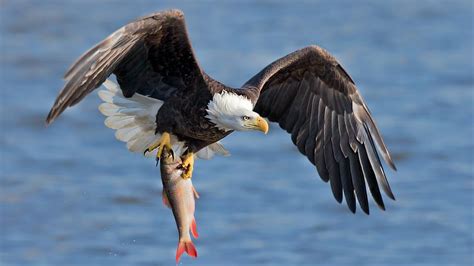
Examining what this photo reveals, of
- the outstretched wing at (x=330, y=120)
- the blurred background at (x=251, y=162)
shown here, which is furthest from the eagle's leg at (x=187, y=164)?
the blurred background at (x=251, y=162)

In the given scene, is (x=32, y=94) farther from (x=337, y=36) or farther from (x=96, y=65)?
(x=96, y=65)

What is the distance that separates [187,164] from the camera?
7.74 metres

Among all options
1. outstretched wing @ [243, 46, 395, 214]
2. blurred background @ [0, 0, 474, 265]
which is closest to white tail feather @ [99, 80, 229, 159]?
outstretched wing @ [243, 46, 395, 214]

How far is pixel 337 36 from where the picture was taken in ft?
48.0

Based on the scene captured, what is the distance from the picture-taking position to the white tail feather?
7910 millimetres

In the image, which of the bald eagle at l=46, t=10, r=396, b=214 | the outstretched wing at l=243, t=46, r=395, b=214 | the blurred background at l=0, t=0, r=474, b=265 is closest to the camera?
the bald eagle at l=46, t=10, r=396, b=214

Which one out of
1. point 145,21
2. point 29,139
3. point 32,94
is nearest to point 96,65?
point 145,21

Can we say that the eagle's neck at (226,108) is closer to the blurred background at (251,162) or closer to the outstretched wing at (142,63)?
the outstretched wing at (142,63)

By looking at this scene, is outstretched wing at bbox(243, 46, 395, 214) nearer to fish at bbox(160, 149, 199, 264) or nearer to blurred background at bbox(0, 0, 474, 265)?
fish at bbox(160, 149, 199, 264)

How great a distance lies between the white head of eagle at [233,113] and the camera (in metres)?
7.49

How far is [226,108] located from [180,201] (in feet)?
1.84

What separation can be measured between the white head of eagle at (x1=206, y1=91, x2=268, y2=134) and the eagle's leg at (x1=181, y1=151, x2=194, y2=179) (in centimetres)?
32

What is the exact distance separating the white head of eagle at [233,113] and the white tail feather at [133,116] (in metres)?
0.38

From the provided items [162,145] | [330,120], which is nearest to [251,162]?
[330,120]
